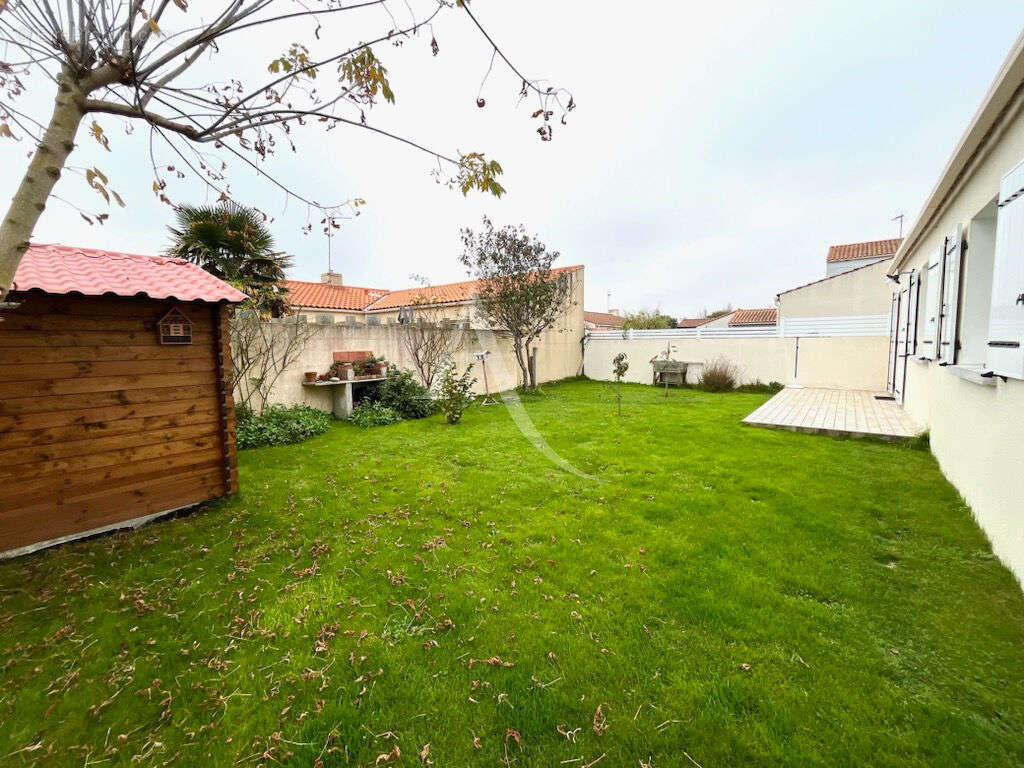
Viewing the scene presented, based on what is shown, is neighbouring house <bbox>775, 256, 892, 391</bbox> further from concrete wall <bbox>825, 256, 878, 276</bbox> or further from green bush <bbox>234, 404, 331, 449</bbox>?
green bush <bbox>234, 404, 331, 449</bbox>

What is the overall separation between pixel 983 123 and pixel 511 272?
9633 mm

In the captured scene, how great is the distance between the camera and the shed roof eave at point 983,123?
8.25ft

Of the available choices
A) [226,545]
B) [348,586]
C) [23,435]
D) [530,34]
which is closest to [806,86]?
[530,34]

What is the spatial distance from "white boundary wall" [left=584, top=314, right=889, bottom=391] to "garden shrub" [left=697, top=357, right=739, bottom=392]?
16 centimetres

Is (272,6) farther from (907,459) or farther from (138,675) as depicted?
(907,459)

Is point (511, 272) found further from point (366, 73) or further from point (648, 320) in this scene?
point (648, 320)

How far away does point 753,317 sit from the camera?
82.3ft

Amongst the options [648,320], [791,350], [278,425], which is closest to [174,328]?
[278,425]

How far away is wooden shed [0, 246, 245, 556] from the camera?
10.5 feet

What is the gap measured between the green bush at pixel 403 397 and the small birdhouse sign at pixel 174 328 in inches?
201

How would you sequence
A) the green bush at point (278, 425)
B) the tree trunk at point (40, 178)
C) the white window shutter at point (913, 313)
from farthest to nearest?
the green bush at point (278, 425)
the white window shutter at point (913, 313)
the tree trunk at point (40, 178)

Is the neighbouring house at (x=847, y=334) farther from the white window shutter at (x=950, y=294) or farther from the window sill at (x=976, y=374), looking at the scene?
the window sill at (x=976, y=374)

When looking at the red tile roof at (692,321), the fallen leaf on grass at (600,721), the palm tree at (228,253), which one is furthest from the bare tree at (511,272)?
the red tile roof at (692,321)

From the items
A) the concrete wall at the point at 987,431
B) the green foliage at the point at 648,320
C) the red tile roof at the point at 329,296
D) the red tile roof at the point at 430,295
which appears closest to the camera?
the concrete wall at the point at 987,431
